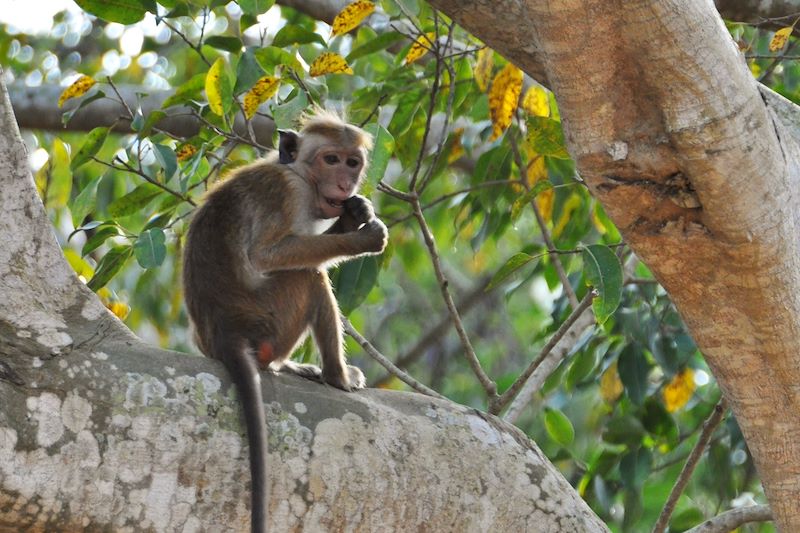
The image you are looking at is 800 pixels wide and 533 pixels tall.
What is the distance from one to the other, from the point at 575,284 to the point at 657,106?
302 centimetres

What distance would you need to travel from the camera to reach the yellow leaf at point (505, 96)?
459 cm

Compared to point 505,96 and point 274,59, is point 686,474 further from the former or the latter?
point 274,59

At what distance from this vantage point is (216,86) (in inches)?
164

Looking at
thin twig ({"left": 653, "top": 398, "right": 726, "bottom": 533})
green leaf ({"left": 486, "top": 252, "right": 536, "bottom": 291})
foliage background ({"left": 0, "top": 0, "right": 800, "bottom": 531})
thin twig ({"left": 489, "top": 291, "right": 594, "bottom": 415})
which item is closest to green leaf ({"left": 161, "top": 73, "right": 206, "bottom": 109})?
foliage background ({"left": 0, "top": 0, "right": 800, "bottom": 531})

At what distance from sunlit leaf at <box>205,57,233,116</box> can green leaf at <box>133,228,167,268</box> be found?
543mm

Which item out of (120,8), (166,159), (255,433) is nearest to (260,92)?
(166,159)

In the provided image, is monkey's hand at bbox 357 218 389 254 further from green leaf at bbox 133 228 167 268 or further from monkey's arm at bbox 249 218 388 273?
green leaf at bbox 133 228 167 268

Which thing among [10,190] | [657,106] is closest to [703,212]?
[657,106]

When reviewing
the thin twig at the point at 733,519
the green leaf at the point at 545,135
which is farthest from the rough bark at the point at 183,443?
the green leaf at the point at 545,135

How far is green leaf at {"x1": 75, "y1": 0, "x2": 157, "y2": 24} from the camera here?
422 centimetres

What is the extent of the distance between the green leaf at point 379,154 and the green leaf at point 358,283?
87 centimetres

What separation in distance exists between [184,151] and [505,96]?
1.27 meters

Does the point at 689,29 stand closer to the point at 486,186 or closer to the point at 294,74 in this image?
the point at 294,74

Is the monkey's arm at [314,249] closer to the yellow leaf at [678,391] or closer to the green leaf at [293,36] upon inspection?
the green leaf at [293,36]
